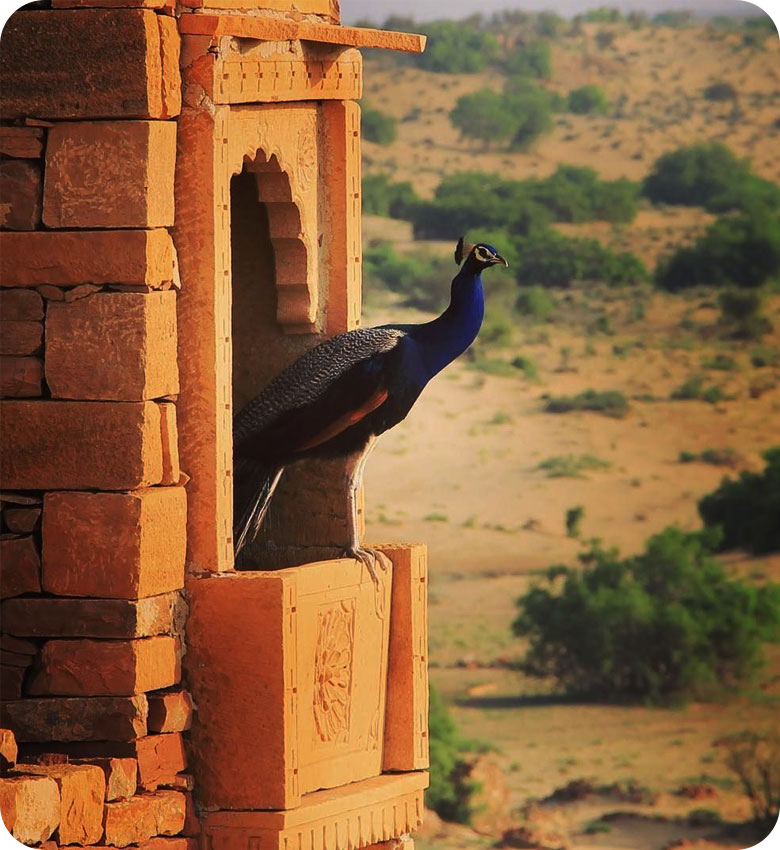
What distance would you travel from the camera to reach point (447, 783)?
30031 millimetres

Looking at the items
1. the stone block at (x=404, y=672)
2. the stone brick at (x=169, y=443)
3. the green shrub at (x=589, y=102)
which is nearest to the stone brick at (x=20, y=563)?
the stone brick at (x=169, y=443)

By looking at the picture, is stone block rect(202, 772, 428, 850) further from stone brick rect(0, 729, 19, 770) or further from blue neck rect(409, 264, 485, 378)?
blue neck rect(409, 264, 485, 378)

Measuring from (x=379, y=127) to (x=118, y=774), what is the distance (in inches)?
1511

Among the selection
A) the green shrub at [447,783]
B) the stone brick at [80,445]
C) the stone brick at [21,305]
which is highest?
the stone brick at [21,305]

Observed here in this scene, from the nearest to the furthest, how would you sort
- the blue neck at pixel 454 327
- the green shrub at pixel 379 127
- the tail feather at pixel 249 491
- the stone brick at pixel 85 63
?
the stone brick at pixel 85 63 < the tail feather at pixel 249 491 < the blue neck at pixel 454 327 < the green shrub at pixel 379 127

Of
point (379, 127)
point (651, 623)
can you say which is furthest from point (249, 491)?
point (379, 127)

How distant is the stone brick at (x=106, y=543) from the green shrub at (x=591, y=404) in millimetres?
29594

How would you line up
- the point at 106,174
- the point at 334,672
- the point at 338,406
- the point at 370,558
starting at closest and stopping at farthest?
the point at 106,174
the point at 334,672
the point at 338,406
the point at 370,558

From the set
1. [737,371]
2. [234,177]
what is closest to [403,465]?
[737,371]

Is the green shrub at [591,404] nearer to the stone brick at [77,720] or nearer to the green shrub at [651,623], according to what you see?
the green shrub at [651,623]

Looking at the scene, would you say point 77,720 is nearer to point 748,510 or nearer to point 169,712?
point 169,712

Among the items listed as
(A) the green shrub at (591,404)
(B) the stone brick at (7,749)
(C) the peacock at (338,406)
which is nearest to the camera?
(B) the stone brick at (7,749)

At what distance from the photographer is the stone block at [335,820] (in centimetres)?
958

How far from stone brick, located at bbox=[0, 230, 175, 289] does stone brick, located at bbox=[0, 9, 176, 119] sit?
1.35 ft
